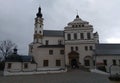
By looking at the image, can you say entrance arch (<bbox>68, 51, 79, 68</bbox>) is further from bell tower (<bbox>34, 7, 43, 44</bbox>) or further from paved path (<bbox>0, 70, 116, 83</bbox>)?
paved path (<bbox>0, 70, 116, 83</bbox>)

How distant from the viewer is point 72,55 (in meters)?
41.0

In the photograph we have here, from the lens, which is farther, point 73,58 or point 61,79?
point 73,58

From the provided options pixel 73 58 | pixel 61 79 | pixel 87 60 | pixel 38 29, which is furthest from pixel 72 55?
pixel 61 79

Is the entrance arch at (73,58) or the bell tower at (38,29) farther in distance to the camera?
the bell tower at (38,29)

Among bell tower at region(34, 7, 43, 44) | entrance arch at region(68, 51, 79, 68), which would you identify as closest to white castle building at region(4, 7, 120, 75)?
entrance arch at region(68, 51, 79, 68)

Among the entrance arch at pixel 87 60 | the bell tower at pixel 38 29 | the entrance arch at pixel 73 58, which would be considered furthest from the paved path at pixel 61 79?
the bell tower at pixel 38 29

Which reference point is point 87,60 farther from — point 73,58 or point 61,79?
point 61,79

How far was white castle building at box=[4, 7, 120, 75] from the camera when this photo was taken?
40.2 meters

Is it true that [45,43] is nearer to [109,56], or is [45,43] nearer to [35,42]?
[35,42]

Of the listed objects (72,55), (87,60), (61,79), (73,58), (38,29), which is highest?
(38,29)

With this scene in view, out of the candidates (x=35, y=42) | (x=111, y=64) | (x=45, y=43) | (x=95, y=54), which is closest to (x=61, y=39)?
(x=45, y=43)

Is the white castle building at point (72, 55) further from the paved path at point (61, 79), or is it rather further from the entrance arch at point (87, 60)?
the paved path at point (61, 79)

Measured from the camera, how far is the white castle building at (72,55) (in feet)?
132

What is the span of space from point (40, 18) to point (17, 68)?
15281 mm
